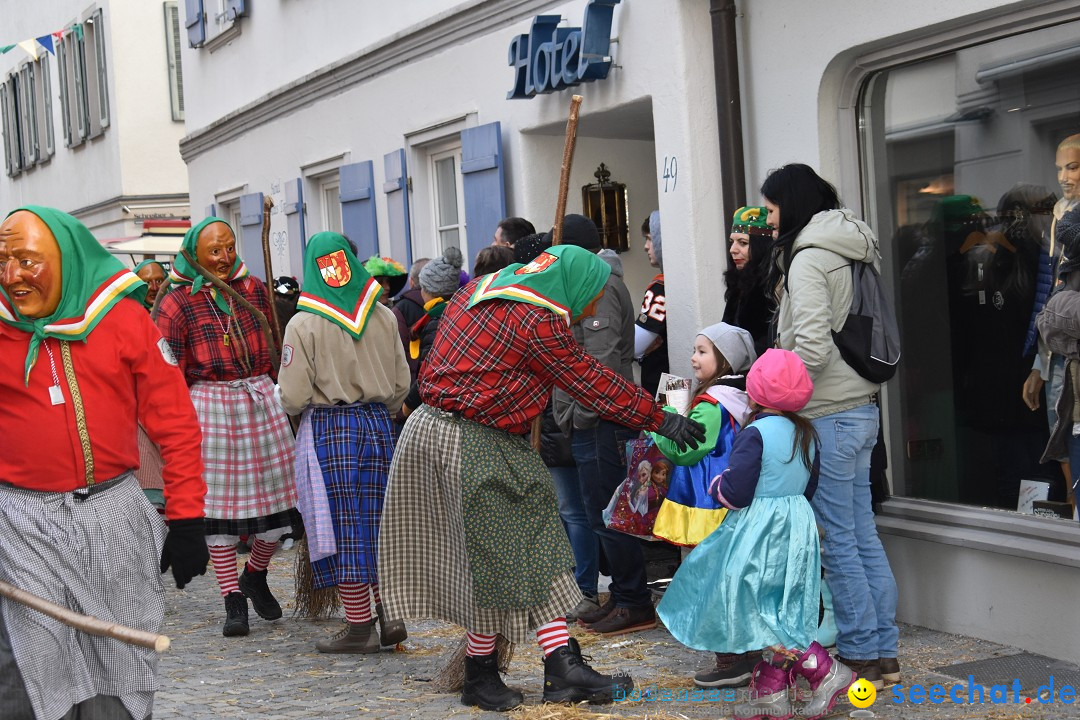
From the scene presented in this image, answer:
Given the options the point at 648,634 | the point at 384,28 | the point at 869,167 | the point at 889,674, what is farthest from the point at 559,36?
the point at 889,674

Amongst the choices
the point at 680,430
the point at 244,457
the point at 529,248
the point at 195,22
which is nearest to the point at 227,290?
the point at 244,457

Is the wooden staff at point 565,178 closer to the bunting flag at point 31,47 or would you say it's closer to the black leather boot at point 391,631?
the black leather boot at point 391,631

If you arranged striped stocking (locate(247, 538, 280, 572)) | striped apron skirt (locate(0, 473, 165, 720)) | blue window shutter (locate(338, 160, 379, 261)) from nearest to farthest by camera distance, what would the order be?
1. striped apron skirt (locate(0, 473, 165, 720))
2. striped stocking (locate(247, 538, 280, 572))
3. blue window shutter (locate(338, 160, 379, 261))

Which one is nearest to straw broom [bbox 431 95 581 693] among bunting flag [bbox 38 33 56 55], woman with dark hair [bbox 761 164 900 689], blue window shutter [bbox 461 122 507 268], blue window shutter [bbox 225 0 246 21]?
woman with dark hair [bbox 761 164 900 689]

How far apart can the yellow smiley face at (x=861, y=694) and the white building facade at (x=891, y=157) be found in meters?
1.03

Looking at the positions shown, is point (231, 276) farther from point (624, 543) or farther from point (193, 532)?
point (193, 532)

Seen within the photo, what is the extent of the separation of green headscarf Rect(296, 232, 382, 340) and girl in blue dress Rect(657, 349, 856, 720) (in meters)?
2.14

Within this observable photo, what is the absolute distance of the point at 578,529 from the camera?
6699mm

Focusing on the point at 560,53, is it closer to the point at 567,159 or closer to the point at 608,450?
the point at 567,159

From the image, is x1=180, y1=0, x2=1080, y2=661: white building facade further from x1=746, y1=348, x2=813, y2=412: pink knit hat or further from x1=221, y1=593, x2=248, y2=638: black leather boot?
x1=221, y1=593, x2=248, y2=638: black leather boot

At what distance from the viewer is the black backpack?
502 centimetres

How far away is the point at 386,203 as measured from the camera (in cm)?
1094

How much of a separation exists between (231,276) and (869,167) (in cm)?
325

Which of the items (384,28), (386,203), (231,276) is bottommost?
(231,276)
